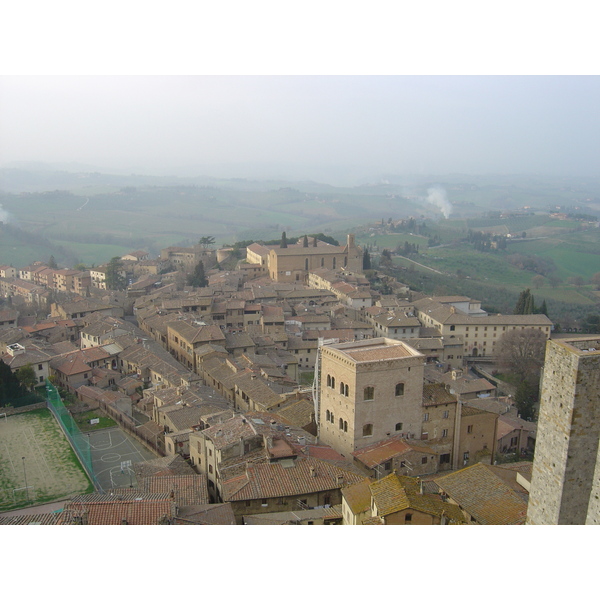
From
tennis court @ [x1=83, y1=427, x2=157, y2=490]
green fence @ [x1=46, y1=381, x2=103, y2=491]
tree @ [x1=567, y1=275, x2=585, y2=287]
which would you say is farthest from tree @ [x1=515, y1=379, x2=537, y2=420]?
tree @ [x1=567, y1=275, x2=585, y2=287]

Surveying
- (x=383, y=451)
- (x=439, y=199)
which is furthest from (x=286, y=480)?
(x=439, y=199)

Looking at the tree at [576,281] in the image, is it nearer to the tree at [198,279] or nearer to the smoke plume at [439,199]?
the tree at [198,279]

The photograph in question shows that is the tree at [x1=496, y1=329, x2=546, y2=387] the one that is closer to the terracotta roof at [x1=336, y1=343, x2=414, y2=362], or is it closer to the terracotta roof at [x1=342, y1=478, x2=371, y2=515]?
the terracotta roof at [x1=336, y1=343, x2=414, y2=362]

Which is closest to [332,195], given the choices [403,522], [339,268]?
[339,268]

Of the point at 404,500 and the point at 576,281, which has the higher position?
the point at 404,500

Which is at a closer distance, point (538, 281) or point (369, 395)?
point (369, 395)

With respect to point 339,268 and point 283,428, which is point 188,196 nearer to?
point 339,268

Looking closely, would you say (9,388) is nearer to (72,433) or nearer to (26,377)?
(26,377)
